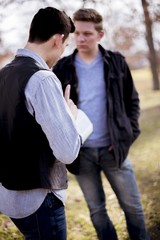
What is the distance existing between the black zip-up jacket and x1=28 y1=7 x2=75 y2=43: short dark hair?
108cm

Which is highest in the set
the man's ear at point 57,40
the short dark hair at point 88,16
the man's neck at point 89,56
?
the man's ear at point 57,40

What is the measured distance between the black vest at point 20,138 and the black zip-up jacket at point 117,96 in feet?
3.61

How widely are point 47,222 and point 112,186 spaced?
122 centimetres

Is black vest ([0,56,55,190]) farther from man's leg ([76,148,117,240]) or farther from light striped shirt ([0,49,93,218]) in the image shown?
man's leg ([76,148,117,240])

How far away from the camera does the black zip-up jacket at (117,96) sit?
2803 millimetres

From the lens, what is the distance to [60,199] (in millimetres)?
1866

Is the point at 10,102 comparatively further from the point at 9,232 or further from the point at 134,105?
the point at 9,232

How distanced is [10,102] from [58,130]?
280 millimetres

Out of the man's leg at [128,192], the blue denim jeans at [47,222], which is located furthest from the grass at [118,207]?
the blue denim jeans at [47,222]

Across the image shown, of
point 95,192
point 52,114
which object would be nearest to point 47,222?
point 52,114

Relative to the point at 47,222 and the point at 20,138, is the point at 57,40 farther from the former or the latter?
the point at 47,222

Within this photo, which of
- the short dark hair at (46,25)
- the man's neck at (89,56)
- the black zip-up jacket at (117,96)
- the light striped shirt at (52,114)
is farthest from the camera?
the man's neck at (89,56)

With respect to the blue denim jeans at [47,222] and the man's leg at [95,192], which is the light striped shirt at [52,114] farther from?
the man's leg at [95,192]

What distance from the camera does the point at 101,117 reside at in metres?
2.85
